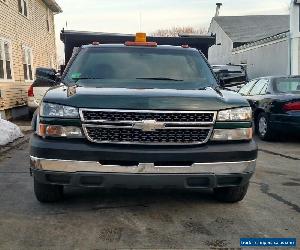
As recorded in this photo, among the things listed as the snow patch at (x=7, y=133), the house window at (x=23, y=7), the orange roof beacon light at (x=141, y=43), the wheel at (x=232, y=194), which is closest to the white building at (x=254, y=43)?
the house window at (x=23, y=7)

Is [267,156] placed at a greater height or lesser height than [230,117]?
lesser

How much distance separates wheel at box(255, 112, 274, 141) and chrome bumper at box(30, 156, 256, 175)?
571cm

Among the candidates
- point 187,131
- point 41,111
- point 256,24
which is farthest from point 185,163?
point 256,24

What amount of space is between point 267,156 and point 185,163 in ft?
14.0

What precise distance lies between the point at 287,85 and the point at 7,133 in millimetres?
6302

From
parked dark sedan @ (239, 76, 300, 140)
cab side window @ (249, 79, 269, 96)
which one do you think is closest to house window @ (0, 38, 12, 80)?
cab side window @ (249, 79, 269, 96)

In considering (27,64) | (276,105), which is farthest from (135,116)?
(27,64)

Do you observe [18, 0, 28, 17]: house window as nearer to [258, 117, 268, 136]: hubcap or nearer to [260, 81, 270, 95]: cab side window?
[260, 81, 270, 95]: cab side window

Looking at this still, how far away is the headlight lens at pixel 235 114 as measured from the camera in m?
4.01

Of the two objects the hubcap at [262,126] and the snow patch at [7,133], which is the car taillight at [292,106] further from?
the snow patch at [7,133]

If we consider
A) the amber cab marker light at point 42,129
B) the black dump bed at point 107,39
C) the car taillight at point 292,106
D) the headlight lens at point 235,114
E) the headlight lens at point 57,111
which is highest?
the black dump bed at point 107,39

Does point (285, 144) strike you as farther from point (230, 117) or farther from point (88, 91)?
point (88, 91)

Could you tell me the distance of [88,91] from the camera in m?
4.12

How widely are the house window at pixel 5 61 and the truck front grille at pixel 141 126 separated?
466 inches
